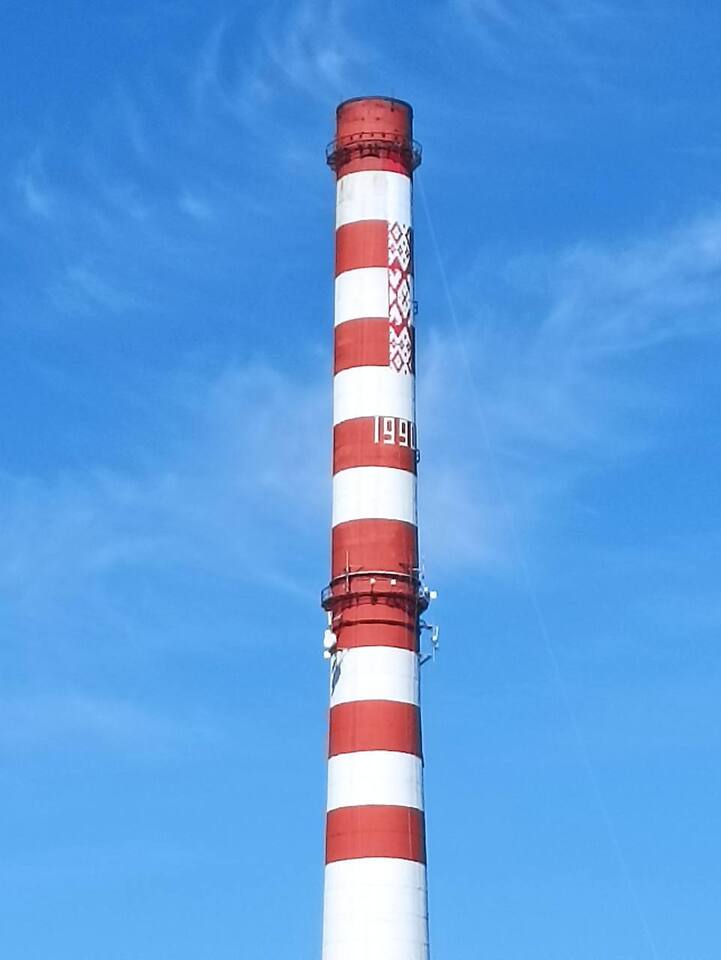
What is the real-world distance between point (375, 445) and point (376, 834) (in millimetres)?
11413

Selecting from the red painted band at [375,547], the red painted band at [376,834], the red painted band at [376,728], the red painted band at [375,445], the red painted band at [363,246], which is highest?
the red painted band at [363,246]

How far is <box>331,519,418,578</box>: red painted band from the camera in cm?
6231

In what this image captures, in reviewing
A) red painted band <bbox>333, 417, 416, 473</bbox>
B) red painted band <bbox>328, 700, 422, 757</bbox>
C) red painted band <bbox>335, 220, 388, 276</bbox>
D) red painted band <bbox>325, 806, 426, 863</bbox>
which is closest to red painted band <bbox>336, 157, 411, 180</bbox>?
red painted band <bbox>335, 220, 388, 276</bbox>

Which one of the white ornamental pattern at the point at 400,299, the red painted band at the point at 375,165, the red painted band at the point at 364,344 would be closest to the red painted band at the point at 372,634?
the red painted band at the point at 364,344

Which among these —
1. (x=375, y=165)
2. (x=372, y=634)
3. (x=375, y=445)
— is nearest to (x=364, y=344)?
(x=375, y=445)

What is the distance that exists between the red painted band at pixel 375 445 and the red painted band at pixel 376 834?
10133 millimetres

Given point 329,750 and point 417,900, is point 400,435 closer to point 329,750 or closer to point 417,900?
point 329,750

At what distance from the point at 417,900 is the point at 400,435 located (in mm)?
13512

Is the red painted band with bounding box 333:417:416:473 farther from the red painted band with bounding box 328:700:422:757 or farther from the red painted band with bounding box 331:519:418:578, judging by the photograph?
the red painted band with bounding box 328:700:422:757

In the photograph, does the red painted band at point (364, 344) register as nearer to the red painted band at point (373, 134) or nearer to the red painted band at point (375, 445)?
the red painted band at point (375, 445)

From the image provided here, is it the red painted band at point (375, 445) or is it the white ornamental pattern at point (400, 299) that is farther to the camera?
the white ornamental pattern at point (400, 299)

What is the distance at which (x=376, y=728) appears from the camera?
60.4m

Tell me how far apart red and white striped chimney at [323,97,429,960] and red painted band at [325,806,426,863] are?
0.12 feet

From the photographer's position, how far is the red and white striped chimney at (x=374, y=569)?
2333 inches
